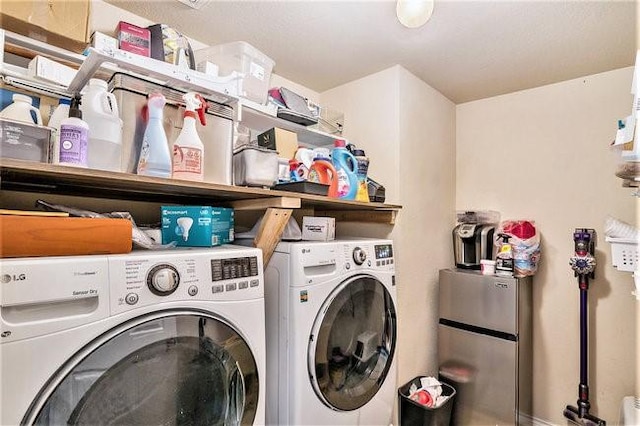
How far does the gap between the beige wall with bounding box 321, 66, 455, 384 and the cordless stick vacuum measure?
0.79 metres

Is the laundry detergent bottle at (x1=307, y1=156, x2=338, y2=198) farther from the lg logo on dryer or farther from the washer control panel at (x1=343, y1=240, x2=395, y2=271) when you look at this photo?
the lg logo on dryer

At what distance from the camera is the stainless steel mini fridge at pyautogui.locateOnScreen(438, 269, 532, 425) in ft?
6.25

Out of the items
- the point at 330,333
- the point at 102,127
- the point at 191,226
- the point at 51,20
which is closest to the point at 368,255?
the point at 330,333

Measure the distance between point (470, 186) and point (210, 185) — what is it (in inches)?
84.3

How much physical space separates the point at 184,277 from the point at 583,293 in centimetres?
221

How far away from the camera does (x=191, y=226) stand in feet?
3.94

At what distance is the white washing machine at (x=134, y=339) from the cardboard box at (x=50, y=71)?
0.74 m

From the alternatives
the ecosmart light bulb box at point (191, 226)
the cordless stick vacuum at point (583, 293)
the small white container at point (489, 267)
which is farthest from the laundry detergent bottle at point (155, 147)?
the cordless stick vacuum at point (583, 293)

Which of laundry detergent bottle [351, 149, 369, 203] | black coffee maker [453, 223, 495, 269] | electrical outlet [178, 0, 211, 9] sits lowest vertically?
black coffee maker [453, 223, 495, 269]

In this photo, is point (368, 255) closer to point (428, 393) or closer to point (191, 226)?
point (191, 226)

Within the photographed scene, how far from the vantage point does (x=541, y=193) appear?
2271mm

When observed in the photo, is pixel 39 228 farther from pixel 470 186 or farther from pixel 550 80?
pixel 550 80

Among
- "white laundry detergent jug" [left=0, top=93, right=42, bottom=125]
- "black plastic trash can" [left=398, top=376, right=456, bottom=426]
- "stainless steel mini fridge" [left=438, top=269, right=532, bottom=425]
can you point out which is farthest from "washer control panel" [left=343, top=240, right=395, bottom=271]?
"white laundry detergent jug" [left=0, top=93, right=42, bottom=125]

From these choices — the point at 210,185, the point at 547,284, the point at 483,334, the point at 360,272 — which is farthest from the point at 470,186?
the point at 210,185
